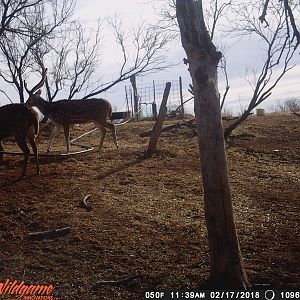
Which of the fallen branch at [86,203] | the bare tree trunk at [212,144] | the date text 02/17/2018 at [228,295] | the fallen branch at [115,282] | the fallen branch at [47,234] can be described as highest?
the bare tree trunk at [212,144]

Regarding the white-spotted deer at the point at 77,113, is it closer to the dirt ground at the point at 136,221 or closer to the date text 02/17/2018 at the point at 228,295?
the dirt ground at the point at 136,221

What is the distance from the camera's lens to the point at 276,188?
25.0 feet

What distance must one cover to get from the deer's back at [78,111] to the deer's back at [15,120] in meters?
2.66

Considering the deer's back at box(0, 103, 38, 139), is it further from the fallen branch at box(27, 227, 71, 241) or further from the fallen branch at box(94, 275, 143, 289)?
the fallen branch at box(94, 275, 143, 289)

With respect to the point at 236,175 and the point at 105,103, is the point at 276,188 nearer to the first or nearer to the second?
the point at 236,175

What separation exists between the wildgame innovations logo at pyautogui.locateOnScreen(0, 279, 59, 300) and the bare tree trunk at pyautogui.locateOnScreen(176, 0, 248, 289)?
1526 mm

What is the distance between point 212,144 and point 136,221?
2.38 meters

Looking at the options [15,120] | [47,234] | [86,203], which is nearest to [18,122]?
[15,120]

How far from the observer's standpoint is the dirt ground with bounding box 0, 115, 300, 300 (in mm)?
4332

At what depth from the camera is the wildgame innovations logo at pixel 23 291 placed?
3990mm

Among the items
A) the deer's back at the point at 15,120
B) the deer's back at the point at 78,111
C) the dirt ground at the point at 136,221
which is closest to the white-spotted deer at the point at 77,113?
the deer's back at the point at 78,111

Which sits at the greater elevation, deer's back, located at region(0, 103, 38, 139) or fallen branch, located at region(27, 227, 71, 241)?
deer's back, located at region(0, 103, 38, 139)

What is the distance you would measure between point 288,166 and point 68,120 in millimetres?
5494

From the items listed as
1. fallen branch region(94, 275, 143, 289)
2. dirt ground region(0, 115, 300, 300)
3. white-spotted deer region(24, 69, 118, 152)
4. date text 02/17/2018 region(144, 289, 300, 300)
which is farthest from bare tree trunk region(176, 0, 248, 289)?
white-spotted deer region(24, 69, 118, 152)
